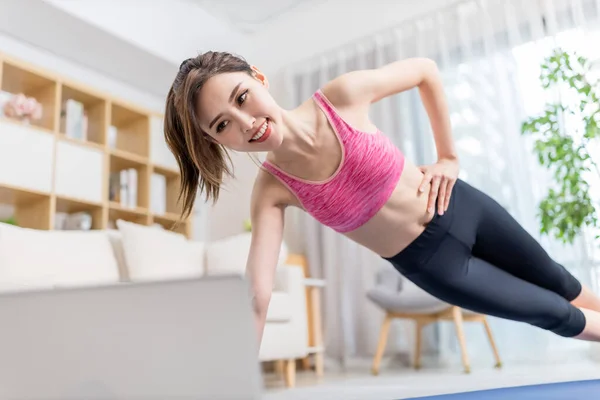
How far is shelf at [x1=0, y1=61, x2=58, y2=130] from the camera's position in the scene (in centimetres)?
382

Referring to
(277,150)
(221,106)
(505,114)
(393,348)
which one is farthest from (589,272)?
(221,106)

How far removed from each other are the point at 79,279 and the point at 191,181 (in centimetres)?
170

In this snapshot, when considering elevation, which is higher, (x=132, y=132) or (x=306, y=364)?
(x=132, y=132)

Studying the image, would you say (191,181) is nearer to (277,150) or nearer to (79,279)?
(277,150)

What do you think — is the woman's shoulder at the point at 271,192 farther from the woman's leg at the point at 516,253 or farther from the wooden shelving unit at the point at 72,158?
the wooden shelving unit at the point at 72,158

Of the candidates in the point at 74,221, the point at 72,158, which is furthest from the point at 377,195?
the point at 74,221

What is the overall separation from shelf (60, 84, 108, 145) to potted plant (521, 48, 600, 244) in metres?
3.04

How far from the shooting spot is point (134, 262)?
121 inches

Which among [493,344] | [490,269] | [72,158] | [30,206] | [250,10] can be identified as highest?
[250,10]

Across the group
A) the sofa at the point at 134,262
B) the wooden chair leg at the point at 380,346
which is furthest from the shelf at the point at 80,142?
the wooden chair leg at the point at 380,346

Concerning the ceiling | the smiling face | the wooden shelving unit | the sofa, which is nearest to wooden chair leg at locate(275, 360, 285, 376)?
the sofa

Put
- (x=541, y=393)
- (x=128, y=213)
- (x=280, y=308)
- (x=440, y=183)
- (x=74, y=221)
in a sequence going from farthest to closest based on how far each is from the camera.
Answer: (x=128, y=213) → (x=74, y=221) → (x=280, y=308) → (x=440, y=183) → (x=541, y=393)

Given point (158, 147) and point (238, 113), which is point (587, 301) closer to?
point (238, 113)

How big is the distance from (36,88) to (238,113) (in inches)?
132
